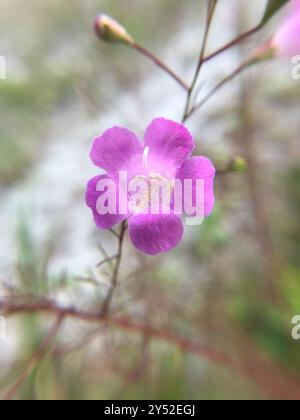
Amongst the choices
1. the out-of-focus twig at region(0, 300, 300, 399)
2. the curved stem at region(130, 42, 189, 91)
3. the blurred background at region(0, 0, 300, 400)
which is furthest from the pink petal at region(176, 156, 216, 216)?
the out-of-focus twig at region(0, 300, 300, 399)

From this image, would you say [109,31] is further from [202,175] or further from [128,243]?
[128,243]

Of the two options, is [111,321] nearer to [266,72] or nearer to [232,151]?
[232,151]

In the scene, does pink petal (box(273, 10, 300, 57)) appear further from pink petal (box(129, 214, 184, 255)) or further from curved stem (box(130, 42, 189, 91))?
pink petal (box(129, 214, 184, 255))

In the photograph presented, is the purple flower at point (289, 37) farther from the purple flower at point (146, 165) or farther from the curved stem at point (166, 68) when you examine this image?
the purple flower at point (146, 165)

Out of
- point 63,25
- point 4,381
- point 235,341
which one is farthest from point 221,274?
point 63,25

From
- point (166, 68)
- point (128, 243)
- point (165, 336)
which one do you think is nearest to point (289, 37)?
point (166, 68)

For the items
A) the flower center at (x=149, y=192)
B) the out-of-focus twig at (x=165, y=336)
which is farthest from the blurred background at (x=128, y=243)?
the flower center at (x=149, y=192)
